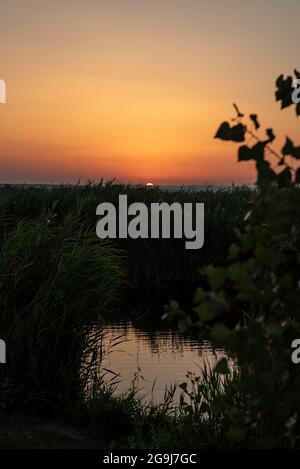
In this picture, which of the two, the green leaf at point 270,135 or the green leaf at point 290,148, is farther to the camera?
the green leaf at point 270,135

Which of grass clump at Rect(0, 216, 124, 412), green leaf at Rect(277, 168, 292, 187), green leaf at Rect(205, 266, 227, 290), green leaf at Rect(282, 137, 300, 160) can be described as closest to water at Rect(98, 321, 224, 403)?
grass clump at Rect(0, 216, 124, 412)

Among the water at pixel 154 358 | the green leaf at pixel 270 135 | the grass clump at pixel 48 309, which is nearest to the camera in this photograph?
the green leaf at pixel 270 135

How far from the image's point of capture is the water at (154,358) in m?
10.2

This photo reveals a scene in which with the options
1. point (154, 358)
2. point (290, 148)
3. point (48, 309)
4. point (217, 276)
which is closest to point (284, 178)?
point (290, 148)

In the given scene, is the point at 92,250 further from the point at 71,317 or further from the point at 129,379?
the point at 129,379

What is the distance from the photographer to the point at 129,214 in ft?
72.7

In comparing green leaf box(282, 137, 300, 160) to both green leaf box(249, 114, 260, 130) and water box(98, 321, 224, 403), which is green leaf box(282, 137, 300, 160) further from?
water box(98, 321, 224, 403)

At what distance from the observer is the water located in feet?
33.4

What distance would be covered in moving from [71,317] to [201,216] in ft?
51.9

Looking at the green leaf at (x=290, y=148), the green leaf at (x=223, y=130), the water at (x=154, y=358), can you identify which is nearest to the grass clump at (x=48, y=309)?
the water at (x=154, y=358)

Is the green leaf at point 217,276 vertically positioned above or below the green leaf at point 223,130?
below

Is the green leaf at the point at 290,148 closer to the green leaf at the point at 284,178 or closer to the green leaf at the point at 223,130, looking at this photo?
the green leaf at the point at 284,178

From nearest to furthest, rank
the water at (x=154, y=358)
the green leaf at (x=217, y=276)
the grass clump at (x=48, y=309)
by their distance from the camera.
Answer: the green leaf at (x=217, y=276) → the grass clump at (x=48, y=309) → the water at (x=154, y=358)
